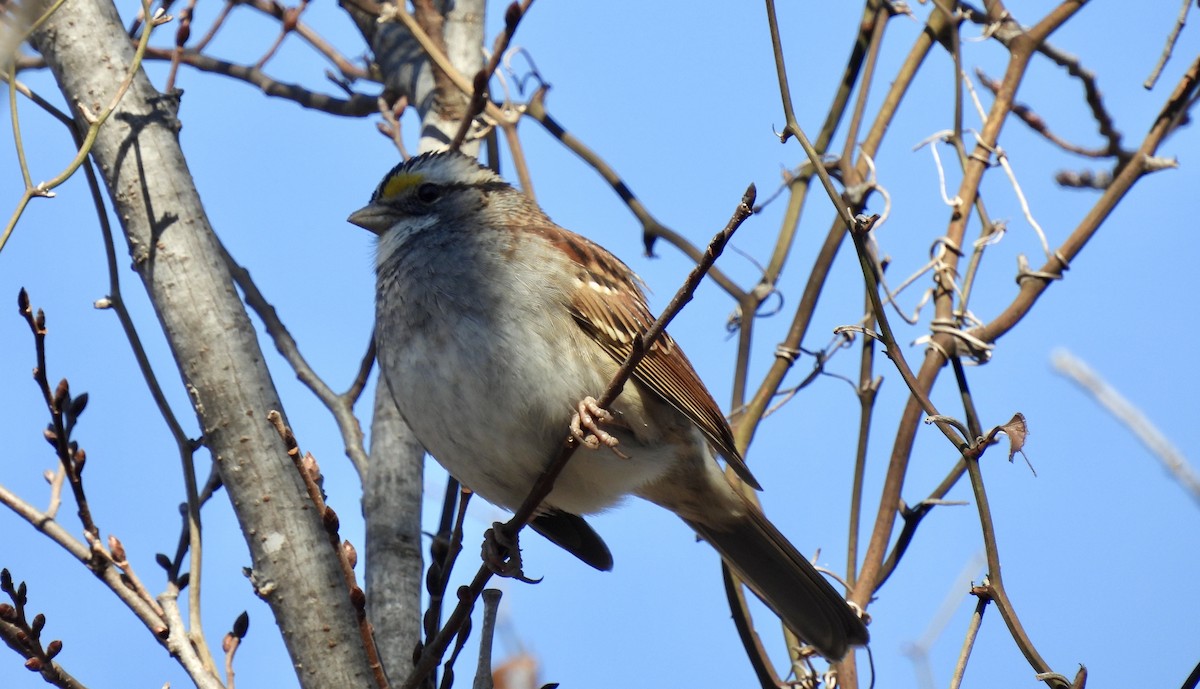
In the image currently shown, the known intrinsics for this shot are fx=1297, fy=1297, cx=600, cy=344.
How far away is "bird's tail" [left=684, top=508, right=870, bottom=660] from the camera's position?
12.9ft

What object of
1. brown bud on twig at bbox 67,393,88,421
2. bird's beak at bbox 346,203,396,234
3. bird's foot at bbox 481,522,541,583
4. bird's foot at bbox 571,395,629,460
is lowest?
bird's foot at bbox 481,522,541,583

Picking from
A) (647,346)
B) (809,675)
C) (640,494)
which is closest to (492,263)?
(640,494)

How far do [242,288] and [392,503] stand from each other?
100 cm

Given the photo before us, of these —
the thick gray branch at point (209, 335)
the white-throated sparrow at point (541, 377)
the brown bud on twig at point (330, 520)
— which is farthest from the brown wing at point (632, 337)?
the brown bud on twig at point (330, 520)

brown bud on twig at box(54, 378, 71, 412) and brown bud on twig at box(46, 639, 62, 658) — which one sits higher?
brown bud on twig at box(54, 378, 71, 412)

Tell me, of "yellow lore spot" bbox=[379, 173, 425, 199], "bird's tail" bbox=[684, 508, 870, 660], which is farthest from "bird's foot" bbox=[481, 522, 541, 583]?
"yellow lore spot" bbox=[379, 173, 425, 199]

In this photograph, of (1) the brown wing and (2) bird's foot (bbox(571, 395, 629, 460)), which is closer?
(2) bird's foot (bbox(571, 395, 629, 460))

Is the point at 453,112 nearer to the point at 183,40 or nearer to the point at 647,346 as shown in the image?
the point at 183,40

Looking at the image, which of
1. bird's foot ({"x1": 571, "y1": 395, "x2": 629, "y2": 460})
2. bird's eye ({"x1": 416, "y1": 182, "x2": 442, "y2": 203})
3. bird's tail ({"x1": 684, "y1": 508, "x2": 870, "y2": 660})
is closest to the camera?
bird's foot ({"x1": 571, "y1": 395, "x2": 629, "y2": 460})

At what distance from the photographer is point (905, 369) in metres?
2.72

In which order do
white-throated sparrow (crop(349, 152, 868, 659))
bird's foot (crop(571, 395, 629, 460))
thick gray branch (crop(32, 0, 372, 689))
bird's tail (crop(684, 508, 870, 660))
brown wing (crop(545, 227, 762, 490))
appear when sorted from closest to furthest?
1. thick gray branch (crop(32, 0, 372, 689))
2. bird's foot (crop(571, 395, 629, 460))
3. white-throated sparrow (crop(349, 152, 868, 659))
4. brown wing (crop(545, 227, 762, 490))
5. bird's tail (crop(684, 508, 870, 660))

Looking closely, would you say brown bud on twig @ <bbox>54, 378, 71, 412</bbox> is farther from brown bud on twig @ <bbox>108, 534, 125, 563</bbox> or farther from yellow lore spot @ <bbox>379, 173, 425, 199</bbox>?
yellow lore spot @ <bbox>379, 173, 425, 199</bbox>

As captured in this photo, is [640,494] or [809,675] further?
[640,494]

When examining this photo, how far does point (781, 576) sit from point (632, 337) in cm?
100
